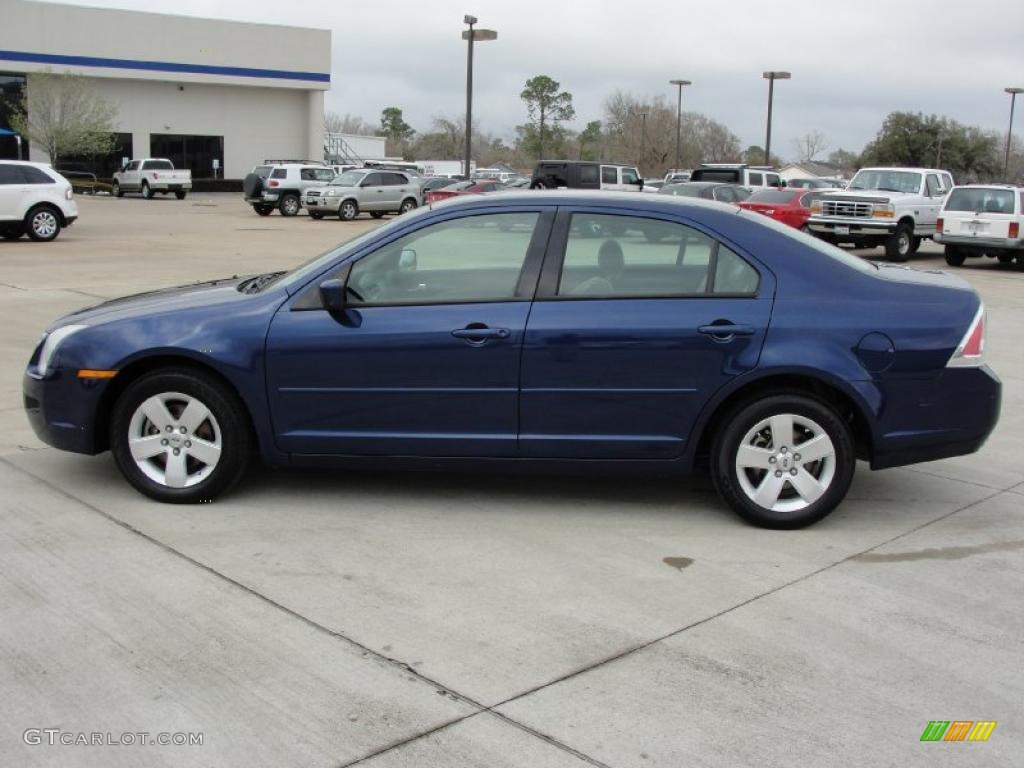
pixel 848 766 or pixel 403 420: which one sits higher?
pixel 403 420

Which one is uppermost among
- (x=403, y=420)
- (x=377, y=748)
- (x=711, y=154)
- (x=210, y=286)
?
(x=711, y=154)

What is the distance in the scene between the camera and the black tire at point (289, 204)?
3858 cm

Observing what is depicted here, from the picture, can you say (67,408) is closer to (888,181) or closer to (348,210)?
(888,181)

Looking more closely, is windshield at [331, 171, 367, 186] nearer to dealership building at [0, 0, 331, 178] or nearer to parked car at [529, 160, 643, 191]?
parked car at [529, 160, 643, 191]

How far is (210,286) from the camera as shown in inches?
243

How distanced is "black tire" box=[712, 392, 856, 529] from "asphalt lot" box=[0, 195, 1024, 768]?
0.13m

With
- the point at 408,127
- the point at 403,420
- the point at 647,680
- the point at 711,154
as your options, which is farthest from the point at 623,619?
the point at 408,127

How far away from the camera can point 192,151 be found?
2379 inches

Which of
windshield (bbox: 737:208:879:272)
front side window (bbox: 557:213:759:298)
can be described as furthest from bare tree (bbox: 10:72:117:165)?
windshield (bbox: 737:208:879:272)

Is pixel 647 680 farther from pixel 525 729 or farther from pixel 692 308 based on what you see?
pixel 692 308

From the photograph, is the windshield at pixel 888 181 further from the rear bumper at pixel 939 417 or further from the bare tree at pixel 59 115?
the bare tree at pixel 59 115

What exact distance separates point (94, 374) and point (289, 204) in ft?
112

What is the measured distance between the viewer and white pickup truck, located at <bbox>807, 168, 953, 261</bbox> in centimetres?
2347

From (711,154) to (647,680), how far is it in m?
102
